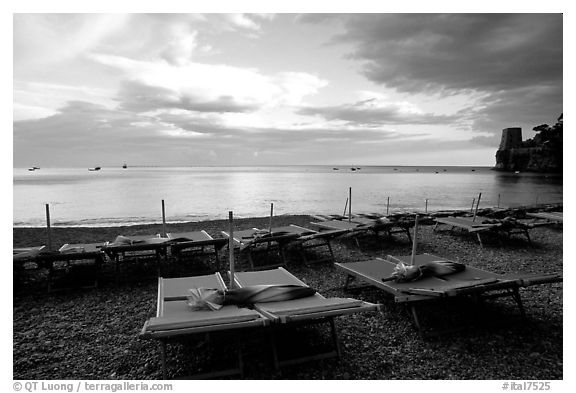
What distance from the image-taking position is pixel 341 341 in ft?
12.2

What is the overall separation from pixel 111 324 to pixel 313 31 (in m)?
4.28

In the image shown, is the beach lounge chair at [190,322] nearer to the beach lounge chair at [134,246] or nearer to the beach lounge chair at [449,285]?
the beach lounge chair at [449,285]

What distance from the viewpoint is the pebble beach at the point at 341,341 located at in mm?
3193

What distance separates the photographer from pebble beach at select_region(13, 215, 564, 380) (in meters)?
3.19

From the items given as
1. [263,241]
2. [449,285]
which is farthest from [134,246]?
[449,285]

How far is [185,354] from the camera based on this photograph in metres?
3.47


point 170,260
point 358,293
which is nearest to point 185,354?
point 358,293

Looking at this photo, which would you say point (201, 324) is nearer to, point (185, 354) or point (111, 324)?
point (185, 354)

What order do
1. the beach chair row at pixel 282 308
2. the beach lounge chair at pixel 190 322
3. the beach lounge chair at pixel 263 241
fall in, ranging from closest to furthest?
the beach lounge chair at pixel 190 322 → the beach chair row at pixel 282 308 → the beach lounge chair at pixel 263 241

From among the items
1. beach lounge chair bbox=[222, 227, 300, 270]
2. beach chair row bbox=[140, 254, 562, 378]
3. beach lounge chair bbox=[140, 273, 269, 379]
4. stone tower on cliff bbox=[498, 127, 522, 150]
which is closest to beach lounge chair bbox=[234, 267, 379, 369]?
beach chair row bbox=[140, 254, 562, 378]

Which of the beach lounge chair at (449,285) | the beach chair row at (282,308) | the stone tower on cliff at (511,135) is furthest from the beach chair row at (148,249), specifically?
the stone tower on cliff at (511,135)

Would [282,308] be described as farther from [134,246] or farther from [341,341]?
[134,246]

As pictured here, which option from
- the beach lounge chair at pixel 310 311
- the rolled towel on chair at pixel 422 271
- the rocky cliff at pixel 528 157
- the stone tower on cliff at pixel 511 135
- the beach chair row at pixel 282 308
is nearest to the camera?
the beach chair row at pixel 282 308

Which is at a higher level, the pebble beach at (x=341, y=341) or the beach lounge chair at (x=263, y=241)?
the beach lounge chair at (x=263, y=241)
